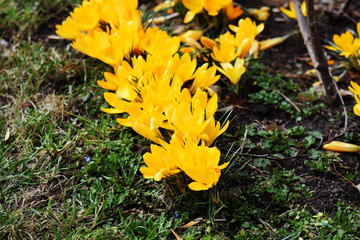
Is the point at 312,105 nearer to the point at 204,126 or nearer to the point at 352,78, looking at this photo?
the point at 352,78

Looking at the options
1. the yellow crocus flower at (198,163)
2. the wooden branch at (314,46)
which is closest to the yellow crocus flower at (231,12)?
the wooden branch at (314,46)

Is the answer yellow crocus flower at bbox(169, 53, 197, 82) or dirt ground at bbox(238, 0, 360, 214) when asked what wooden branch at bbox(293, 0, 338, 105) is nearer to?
dirt ground at bbox(238, 0, 360, 214)

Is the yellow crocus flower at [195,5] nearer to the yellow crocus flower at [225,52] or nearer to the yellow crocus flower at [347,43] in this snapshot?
the yellow crocus flower at [225,52]

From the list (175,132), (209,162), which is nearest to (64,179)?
(175,132)

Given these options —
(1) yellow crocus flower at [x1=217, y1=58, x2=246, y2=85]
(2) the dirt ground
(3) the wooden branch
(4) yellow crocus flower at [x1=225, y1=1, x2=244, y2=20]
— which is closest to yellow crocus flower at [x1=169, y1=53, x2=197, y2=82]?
(1) yellow crocus flower at [x1=217, y1=58, x2=246, y2=85]

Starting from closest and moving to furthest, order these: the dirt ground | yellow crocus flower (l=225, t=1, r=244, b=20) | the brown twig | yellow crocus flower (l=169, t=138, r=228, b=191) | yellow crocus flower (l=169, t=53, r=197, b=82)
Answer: yellow crocus flower (l=169, t=138, r=228, b=191) < the dirt ground < yellow crocus flower (l=169, t=53, r=197, b=82) < the brown twig < yellow crocus flower (l=225, t=1, r=244, b=20)

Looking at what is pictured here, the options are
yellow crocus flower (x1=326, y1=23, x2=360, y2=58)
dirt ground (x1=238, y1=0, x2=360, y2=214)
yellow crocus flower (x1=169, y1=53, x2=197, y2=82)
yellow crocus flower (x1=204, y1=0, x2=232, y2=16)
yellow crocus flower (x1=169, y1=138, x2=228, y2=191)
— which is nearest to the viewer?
yellow crocus flower (x1=169, y1=138, x2=228, y2=191)

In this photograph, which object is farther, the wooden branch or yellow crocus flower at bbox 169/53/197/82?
the wooden branch

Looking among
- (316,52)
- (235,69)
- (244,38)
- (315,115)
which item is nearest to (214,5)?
(244,38)
